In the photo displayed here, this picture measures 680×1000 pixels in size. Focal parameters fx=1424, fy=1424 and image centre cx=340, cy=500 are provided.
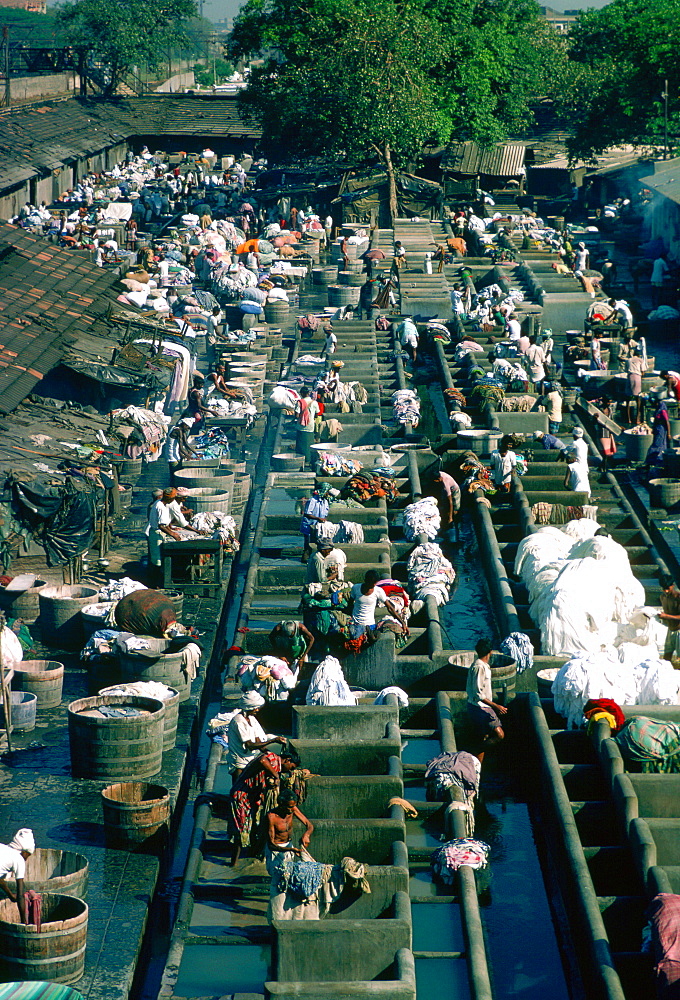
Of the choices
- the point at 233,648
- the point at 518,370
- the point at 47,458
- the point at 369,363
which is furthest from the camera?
the point at 369,363

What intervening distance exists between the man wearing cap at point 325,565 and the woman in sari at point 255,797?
17.3 ft

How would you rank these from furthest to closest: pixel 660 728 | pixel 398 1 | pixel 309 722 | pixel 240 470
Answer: pixel 398 1 < pixel 240 470 < pixel 309 722 < pixel 660 728

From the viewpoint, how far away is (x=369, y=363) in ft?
99.0

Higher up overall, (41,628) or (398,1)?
(398,1)

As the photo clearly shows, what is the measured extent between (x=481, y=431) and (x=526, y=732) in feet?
33.5

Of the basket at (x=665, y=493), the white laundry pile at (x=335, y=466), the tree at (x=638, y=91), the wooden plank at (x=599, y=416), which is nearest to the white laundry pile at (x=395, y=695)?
the white laundry pile at (x=335, y=466)

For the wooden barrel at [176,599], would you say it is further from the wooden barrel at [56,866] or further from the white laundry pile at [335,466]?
the wooden barrel at [56,866]

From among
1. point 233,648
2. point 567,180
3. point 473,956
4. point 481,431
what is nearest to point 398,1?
point 567,180

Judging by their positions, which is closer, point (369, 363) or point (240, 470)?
point (240, 470)

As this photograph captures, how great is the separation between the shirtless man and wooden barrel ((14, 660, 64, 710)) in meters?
4.04

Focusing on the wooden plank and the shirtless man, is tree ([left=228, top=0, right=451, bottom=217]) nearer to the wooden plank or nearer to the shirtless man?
the wooden plank

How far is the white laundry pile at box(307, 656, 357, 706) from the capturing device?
46.6 ft

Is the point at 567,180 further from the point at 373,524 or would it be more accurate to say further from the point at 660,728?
the point at 660,728

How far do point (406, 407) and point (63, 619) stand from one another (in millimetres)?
11084
